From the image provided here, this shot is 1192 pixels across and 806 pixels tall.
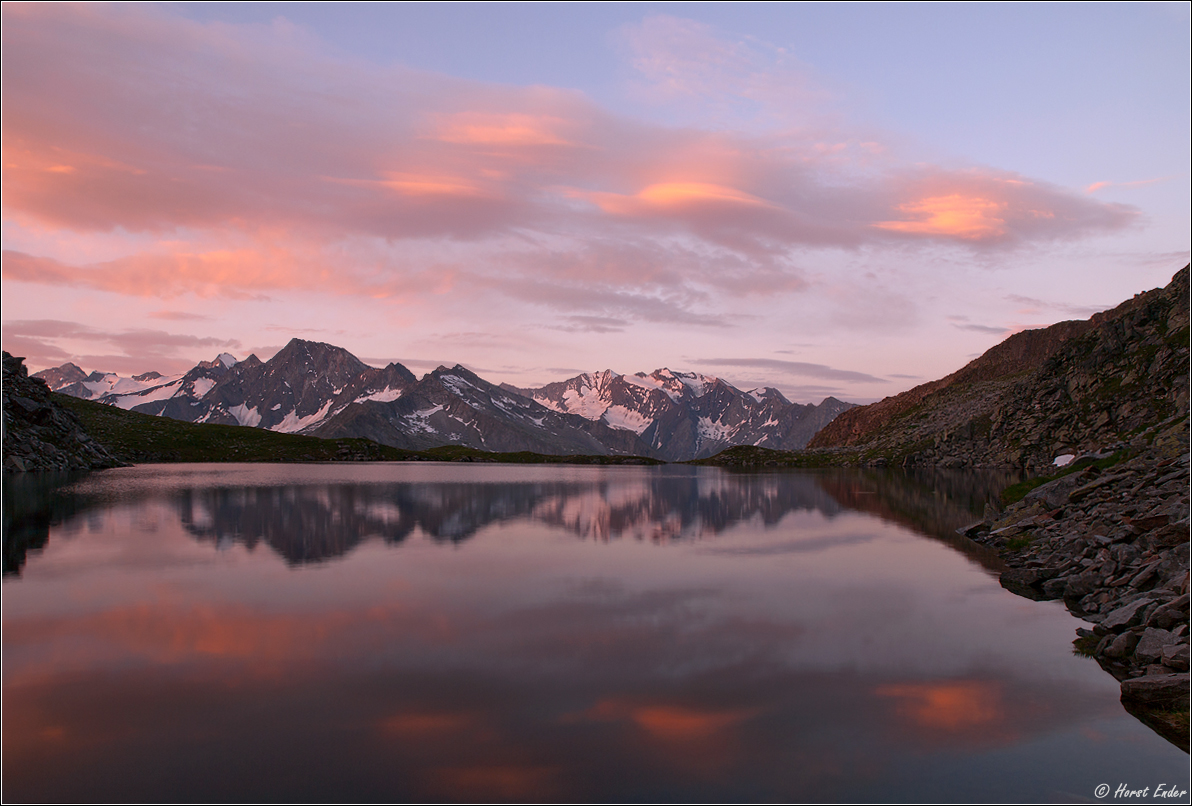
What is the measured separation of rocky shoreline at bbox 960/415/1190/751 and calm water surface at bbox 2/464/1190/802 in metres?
1.08

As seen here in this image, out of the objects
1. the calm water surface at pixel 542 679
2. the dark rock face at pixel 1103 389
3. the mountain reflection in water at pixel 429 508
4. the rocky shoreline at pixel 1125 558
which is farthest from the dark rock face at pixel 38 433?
the dark rock face at pixel 1103 389

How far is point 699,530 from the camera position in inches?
2227

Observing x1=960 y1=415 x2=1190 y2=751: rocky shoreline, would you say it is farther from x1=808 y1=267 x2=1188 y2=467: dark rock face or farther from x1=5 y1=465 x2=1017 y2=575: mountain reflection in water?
x1=808 y1=267 x2=1188 y2=467: dark rock face

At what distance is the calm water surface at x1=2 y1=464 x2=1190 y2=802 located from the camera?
14.2 m

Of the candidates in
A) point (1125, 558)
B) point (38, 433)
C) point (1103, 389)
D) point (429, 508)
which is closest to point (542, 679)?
point (1125, 558)

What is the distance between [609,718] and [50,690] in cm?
1502

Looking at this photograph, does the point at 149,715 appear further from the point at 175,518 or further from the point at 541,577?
the point at 175,518

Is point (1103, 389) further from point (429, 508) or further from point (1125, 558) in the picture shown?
point (429, 508)

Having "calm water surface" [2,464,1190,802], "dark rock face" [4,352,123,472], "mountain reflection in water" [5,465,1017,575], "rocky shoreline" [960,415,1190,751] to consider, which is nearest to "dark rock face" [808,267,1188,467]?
"mountain reflection in water" [5,465,1017,575]

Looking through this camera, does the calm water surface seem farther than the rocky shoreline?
No

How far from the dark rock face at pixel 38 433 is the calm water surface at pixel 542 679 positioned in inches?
3520

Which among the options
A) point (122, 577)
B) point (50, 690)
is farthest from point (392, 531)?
point (50, 690)

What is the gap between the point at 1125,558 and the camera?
29.5 m

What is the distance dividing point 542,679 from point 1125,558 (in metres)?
Answer: 25.9
